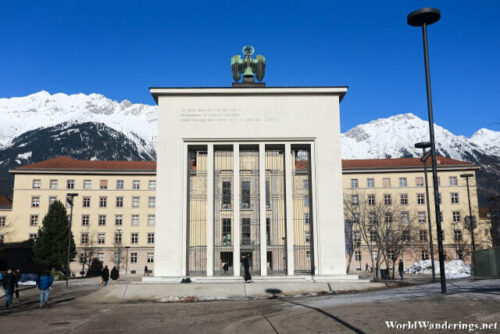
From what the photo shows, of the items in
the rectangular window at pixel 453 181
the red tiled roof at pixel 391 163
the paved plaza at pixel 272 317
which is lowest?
the paved plaza at pixel 272 317

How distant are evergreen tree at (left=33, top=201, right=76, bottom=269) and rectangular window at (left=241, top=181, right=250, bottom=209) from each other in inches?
1611

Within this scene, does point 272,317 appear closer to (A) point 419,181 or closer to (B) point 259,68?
(B) point 259,68

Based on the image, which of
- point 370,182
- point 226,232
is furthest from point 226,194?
point 370,182

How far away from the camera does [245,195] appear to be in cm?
2914

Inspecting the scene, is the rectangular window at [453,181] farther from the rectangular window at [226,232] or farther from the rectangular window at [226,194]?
the rectangular window at [226,194]

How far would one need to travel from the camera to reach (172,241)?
2772 cm

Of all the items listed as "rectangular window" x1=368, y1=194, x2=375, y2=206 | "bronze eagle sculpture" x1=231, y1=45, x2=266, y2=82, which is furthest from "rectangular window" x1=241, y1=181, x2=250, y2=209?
"rectangular window" x1=368, y1=194, x2=375, y2=206

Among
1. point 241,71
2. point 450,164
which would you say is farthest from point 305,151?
point 450,164

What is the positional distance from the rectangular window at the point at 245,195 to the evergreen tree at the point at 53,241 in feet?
134

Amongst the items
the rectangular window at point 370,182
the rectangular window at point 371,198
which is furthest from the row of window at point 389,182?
the rectangular window at point 371,198

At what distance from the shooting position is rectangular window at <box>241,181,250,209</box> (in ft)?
96.8

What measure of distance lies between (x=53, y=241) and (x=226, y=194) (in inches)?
1665

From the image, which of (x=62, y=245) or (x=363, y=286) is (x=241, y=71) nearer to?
(x=363, y=286)

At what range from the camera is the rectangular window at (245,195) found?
2950cm
